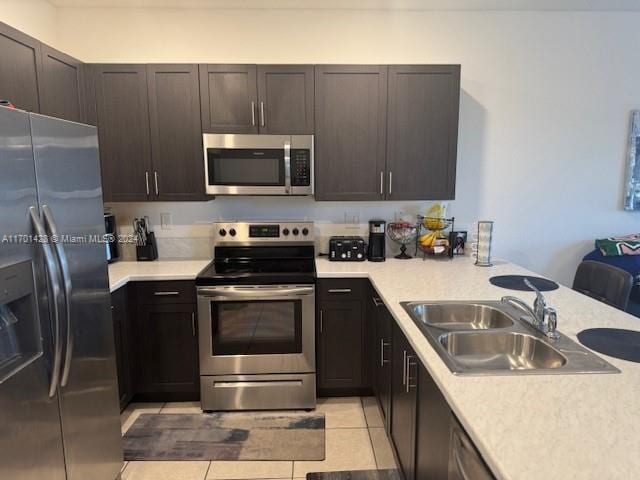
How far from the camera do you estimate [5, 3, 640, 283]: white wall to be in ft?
9.89

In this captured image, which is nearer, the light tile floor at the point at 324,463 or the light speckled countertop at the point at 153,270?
the light tile floor at the point at 324,463

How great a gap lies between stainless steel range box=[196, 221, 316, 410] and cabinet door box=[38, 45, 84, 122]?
1.29m

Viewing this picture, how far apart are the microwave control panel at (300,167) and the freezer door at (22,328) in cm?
159

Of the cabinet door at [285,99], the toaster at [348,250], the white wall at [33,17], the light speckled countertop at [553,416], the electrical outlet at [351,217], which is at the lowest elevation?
the light speckled countertop at [553,416]

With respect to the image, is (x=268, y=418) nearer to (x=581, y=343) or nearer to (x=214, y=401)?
(x=214, y=401)

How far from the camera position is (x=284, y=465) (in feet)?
7.51

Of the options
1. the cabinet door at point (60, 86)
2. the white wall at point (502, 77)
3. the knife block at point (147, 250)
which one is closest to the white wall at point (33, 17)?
the white wall at point (502, 77)

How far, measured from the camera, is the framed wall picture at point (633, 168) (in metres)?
3.18

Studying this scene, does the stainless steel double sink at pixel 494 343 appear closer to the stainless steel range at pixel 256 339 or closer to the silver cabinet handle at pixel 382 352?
the silver cabinet handle at pixel 382 352

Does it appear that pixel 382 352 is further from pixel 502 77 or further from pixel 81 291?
pixel 502 77

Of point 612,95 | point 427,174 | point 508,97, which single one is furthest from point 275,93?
point 612,95

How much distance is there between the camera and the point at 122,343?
261cm

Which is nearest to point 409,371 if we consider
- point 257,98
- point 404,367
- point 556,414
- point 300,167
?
point 404,367

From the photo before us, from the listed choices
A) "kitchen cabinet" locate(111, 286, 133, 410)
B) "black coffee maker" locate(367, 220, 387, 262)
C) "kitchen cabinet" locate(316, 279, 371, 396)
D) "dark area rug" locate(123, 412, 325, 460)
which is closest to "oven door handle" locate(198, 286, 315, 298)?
"kitchen cabinet" locate(316, 279, 371, 396)
